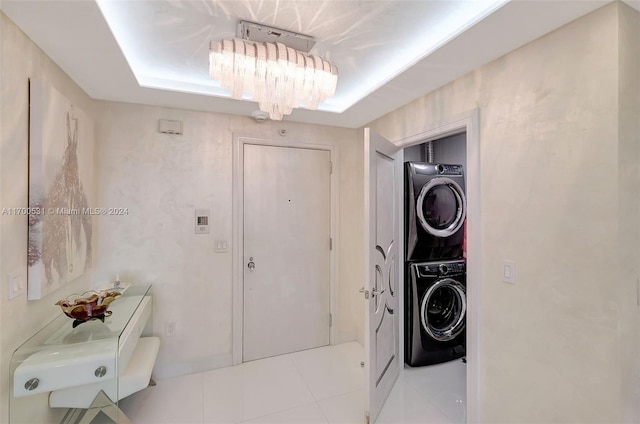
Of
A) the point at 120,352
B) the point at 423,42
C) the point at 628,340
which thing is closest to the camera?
the point at 628,340

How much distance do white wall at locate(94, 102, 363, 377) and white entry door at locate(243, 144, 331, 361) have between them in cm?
20

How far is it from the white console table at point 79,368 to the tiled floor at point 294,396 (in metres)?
0.35

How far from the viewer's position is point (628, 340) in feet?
3.90

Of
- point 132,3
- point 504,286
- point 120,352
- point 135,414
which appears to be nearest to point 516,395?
point 504,286

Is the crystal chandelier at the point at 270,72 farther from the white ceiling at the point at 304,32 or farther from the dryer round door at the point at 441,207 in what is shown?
the dryer round door at the point at 441,207

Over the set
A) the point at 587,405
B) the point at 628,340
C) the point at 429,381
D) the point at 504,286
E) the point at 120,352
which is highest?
the point at 504,286

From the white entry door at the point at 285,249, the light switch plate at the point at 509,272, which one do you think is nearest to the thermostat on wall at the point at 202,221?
the white entry door at the point at 285,249

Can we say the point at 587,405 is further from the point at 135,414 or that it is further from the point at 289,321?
the point at 135,414

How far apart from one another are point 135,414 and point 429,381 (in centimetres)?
228

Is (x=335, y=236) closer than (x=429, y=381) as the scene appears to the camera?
No

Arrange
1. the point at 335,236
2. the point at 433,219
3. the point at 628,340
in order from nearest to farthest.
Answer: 1. the point at 628,340
2. the point at 433,219
3. the point at 335,236

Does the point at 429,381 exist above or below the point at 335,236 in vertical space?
below

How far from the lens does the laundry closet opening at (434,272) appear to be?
2.63 meters

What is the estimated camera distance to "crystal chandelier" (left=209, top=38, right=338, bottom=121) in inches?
53.8
